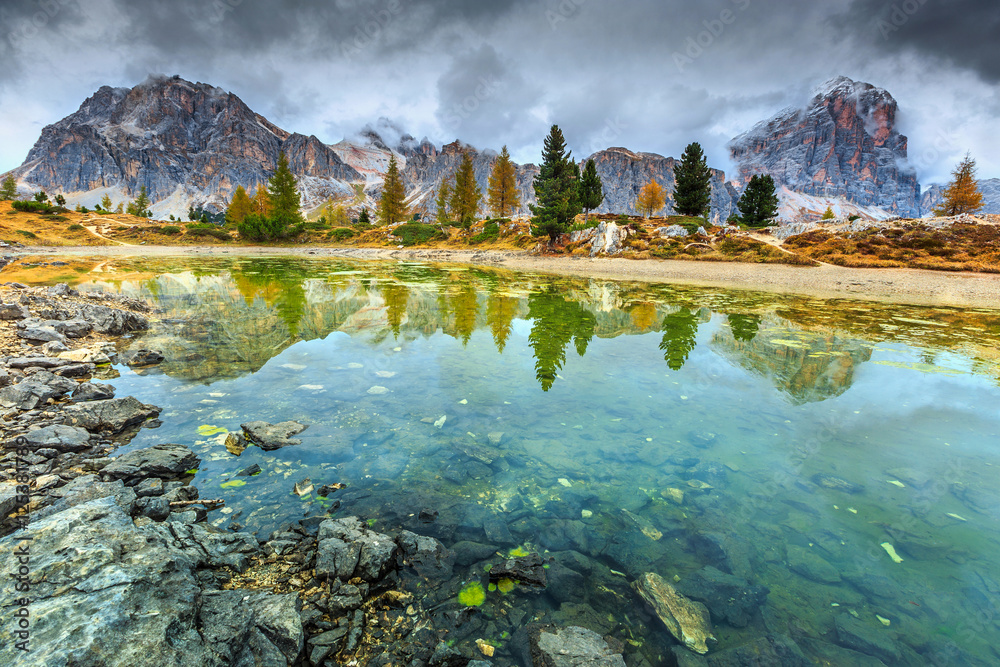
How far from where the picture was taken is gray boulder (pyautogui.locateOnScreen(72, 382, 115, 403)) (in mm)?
6296

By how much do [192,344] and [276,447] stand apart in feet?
22.5

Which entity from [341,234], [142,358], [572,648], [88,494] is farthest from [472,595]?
[341,234]

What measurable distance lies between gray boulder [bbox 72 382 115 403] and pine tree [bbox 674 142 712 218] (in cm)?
5932

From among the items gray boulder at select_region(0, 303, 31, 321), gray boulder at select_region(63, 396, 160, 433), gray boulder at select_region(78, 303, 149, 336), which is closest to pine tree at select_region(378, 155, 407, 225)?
gray boulder at select_region(78, 303, 149, 336)

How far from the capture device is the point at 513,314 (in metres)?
15.6

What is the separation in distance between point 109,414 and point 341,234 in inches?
2858

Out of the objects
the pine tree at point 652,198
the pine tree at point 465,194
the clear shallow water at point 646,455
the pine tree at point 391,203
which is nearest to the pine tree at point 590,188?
the pine tree at point 652,198

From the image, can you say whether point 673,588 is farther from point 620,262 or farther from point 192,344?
point 620,262

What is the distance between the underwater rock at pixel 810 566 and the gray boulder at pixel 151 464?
22.9 ft

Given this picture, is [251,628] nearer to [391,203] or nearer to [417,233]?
[417,233]

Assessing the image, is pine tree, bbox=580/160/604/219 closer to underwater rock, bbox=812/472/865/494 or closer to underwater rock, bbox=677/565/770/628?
underwater rock, bbox=812/472/865/494

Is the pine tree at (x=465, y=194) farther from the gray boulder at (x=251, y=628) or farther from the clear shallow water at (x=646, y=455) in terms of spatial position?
the gray boulder at (x=251, y=628)

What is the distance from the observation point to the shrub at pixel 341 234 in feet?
233

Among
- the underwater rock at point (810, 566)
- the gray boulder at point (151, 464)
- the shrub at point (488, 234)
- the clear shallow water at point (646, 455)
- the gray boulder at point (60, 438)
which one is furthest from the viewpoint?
the shrub at point (488, 234)
